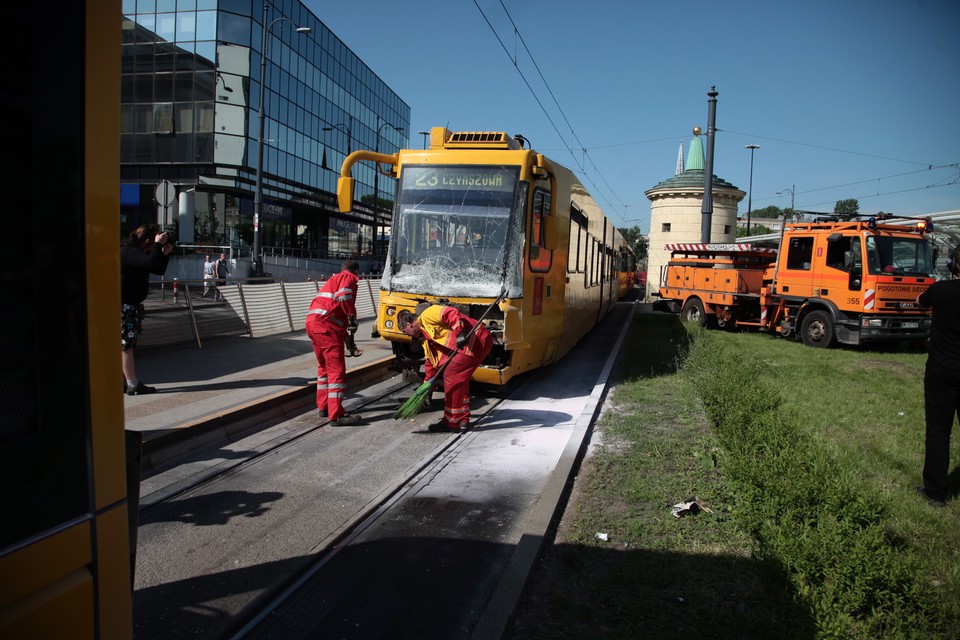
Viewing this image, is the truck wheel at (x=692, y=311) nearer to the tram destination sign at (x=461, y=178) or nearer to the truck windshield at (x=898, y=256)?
the truck windshield at (x=898, y=256)

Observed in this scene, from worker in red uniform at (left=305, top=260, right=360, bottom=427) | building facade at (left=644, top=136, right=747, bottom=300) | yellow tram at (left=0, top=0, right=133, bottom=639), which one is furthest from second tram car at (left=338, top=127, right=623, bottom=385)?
building facade at (left=644, top=136, right=747, bottom=300)

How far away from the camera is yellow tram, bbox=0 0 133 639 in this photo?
153cm

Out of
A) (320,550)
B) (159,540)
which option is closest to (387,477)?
(320,550)

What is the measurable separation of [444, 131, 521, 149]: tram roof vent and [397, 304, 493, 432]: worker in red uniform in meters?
2.95

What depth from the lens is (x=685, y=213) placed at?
36.3 meters

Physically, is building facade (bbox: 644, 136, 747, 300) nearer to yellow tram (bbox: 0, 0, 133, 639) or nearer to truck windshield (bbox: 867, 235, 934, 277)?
truck windshield (bbox: 867, 235, 934, 277)

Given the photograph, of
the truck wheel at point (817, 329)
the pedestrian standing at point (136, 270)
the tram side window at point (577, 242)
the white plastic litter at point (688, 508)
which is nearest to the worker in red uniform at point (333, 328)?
the pedestrian standing at point (136, 270)

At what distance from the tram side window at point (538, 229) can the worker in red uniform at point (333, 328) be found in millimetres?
2527

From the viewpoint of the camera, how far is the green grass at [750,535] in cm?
330

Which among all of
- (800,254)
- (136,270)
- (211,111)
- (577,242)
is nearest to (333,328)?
(136,270)

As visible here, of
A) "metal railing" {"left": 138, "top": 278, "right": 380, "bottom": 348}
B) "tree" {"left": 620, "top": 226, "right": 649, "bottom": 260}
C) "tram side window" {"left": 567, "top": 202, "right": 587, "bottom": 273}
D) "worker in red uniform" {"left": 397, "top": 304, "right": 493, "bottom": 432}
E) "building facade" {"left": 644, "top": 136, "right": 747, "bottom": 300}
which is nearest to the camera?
"worker in red uniform" {"left": 397, "top": 304, "right": 493, "bottom": 432}

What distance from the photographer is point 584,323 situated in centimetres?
1423

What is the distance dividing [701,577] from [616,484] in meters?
1.68

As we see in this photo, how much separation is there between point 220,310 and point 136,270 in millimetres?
4693
